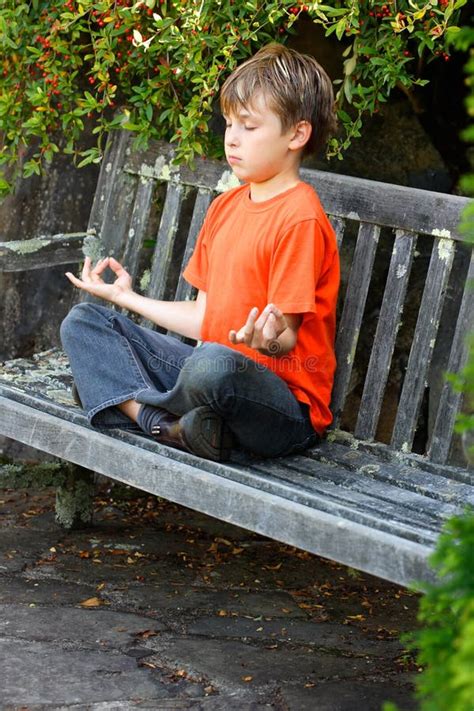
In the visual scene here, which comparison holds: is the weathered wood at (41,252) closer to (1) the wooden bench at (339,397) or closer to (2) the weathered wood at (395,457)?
(1) the wooden bench at (339,397)

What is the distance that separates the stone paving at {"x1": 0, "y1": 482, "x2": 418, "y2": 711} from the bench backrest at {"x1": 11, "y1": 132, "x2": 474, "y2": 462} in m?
0.53

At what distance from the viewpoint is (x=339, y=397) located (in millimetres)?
3152

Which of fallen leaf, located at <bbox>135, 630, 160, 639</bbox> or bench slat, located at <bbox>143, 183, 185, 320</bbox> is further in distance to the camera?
bench slat, located at <bbox>143, 183, 185, 320</bbox>

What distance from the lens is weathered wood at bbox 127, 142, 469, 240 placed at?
296 cm

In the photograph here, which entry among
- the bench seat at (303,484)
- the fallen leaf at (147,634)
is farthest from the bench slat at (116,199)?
the fallen leaf at (147,634)

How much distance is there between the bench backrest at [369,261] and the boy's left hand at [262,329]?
0.55m

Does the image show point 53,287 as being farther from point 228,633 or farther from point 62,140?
point 228,633

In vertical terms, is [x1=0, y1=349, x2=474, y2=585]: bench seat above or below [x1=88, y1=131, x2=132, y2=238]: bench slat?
below

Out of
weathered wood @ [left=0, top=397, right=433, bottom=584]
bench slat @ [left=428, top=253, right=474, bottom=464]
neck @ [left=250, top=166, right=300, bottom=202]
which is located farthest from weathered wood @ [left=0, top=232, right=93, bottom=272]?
bench slat @ [left=428, top=253, right=474, bottom=464]

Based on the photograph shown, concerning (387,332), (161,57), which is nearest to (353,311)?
(387,332)

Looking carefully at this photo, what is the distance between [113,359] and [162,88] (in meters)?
0.97

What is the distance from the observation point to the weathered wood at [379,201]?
2.96 metres

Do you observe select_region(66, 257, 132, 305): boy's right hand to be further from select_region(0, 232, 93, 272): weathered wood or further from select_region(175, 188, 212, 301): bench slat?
select_region(0, 232, 93, 272): weathered wood

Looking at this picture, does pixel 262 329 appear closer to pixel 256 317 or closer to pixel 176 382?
pixel 256 317
